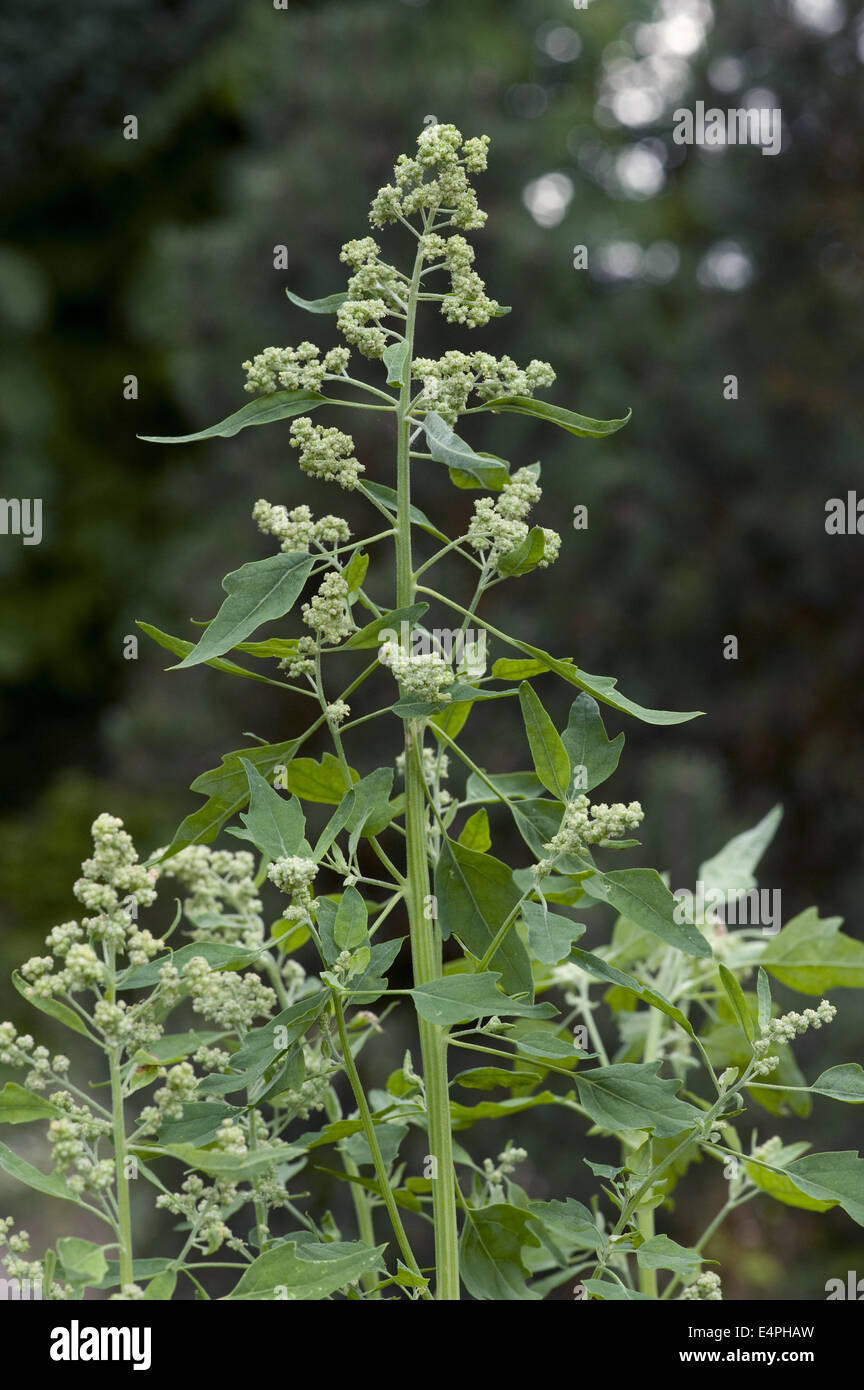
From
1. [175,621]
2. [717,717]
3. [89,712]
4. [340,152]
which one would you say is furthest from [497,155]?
[89,712]

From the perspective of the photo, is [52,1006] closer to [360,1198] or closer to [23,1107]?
[23,1107]

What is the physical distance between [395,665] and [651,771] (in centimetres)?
205

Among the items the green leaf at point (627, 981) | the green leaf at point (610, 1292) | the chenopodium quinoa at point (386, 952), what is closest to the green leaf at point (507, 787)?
the chenopodium quinoa at point (386, 952)

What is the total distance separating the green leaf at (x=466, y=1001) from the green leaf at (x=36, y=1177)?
0.44 feet

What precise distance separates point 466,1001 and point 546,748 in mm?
106

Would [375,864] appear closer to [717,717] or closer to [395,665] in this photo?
[717,717]

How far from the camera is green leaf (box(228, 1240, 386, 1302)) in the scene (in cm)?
46

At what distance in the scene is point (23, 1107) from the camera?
1.62 ft

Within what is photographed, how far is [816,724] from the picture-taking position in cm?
318

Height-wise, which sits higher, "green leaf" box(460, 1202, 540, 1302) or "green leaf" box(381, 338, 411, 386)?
"green leaf" box(381, 338, 411, 386)

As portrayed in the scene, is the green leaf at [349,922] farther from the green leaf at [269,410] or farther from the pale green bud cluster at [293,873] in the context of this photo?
the green leaf at [269,410]

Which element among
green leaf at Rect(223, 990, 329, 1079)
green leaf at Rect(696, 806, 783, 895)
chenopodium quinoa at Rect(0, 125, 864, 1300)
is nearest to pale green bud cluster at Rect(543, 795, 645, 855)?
chenopodium quinoa at Rect(0, 125, 864, 1300)

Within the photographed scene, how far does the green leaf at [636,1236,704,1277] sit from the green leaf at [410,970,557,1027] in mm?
94

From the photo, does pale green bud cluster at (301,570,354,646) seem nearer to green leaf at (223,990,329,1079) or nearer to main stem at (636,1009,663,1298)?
green leaf at (223,990,329,1079)
